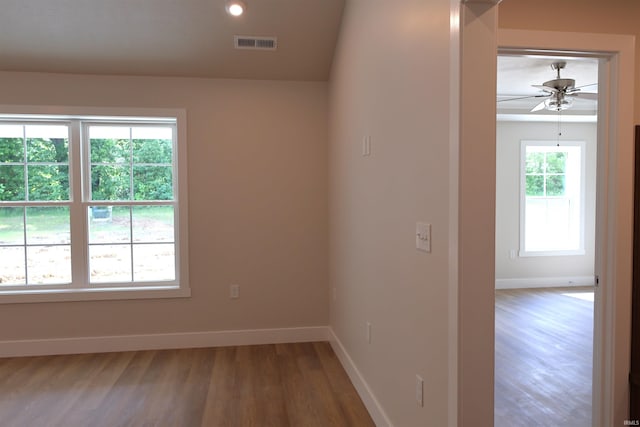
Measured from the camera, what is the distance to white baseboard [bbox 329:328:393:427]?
7.60ft

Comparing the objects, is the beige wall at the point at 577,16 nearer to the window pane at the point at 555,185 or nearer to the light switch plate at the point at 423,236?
the light switch plate at the point at 423,236

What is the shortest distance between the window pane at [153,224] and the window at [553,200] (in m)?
4.88

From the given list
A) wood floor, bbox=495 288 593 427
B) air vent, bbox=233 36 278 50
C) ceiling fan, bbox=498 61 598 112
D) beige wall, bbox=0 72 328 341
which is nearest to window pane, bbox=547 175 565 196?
wood floor, bbox=495 288 593 427

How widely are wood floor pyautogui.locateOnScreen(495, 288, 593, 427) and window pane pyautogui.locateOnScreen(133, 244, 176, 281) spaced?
2.89 metres

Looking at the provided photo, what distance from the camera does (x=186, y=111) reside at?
3670mm

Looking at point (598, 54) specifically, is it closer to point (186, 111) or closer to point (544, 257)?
point (186, 111)

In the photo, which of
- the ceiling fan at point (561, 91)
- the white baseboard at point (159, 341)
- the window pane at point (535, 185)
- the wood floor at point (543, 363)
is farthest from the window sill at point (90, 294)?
the window pane at point (535, 185)

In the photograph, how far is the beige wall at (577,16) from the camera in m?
1.92

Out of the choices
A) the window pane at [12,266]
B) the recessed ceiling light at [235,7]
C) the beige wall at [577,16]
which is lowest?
the window pane at [12,266]

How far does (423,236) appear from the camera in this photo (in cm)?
176

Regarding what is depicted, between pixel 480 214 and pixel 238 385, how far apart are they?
7.41 feet

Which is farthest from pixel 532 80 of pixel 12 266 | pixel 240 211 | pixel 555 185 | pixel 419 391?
pixel 12 266

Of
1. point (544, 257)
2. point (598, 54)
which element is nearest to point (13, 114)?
point (598, 54)

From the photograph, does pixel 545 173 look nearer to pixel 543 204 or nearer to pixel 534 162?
pixel 534 162
